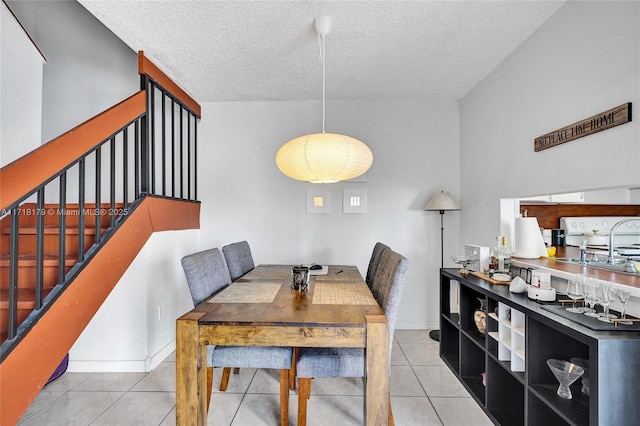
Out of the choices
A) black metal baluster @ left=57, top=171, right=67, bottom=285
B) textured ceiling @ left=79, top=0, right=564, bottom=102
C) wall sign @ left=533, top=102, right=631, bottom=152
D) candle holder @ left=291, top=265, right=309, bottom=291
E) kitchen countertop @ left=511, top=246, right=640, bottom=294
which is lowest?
candle holder @ left=291, top=265, right=309, bottom=291

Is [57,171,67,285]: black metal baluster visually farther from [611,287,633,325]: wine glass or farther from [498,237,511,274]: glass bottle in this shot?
[498,237,511,274]: glass bottle

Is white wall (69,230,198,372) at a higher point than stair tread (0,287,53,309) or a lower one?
lower

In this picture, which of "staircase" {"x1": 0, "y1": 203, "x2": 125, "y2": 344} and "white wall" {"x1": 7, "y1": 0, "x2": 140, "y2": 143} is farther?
"white wall" {"x1": 7, "y1": 0, "x2": 140, "y2": 143}

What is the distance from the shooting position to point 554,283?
1916mm

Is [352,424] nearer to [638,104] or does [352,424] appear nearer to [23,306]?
[23,306]

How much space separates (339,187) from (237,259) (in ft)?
4.58

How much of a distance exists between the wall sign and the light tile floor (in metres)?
1.78

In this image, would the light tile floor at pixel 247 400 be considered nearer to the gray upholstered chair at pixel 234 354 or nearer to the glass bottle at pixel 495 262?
the gray upholstered chair at pixel 234 354

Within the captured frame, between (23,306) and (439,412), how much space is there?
7.80 feet

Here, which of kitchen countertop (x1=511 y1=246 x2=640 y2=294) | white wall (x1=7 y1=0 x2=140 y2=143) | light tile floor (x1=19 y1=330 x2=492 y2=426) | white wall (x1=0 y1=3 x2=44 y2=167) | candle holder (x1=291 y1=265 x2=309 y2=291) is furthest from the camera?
white wall (x1=7 y1=0 x2=140 y2=143)

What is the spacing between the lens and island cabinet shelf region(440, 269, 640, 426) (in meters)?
1.14

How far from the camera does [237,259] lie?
2.70 meters

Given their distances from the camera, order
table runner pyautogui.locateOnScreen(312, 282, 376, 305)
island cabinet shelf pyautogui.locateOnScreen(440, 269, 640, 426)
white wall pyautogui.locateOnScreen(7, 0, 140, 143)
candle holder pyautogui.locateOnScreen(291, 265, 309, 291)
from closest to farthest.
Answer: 1. island cabinet shelf pyautogui.locateOnScreen(440, 269, 640, 426)
2. table runner pyautogui.locateOnScreen(312, 282, 376, 305)
3. candle holder pyautogui.locateOnScreen(291, 265, 309, 291)
4. white wall pyautogui.locateOnScreen(7, 0, 140, 143)

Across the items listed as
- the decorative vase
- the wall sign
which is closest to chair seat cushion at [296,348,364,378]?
the decorative vase
